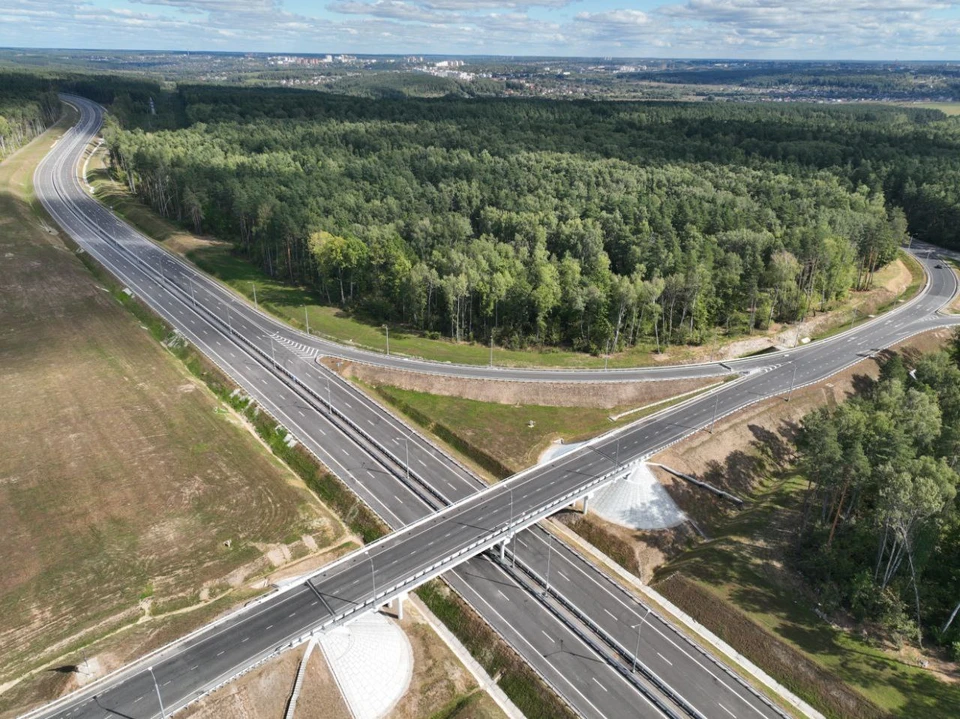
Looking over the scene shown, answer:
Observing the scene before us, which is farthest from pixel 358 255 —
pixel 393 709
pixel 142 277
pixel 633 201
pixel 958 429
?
pixel 958 429

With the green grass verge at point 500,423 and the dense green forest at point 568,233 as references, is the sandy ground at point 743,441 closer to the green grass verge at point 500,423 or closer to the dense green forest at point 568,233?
the green grass verge at point 500,423

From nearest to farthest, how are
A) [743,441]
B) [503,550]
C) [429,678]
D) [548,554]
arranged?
[429,678]
[503,550]
[548,554]
[743,441]

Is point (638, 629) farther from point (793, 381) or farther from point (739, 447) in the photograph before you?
point (793, 381)

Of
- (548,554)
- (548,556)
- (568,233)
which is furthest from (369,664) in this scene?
(568,233)

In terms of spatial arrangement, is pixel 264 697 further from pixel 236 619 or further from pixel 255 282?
pixel 255 282

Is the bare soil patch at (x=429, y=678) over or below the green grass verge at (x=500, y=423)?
below

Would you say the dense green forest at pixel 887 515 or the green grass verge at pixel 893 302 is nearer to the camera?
the dense green forest at pixel 887 515

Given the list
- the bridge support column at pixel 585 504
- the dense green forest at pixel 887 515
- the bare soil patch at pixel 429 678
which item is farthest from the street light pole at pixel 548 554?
the dense green forest at pixel 887 515
